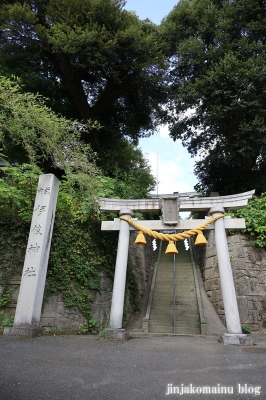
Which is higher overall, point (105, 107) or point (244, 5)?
point (244, 5)

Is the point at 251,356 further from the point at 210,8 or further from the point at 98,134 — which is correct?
the point at 210,8

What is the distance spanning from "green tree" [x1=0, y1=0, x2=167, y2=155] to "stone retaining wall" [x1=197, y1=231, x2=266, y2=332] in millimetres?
6732

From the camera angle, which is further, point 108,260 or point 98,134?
point 98,134

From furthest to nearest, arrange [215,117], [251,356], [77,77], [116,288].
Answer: [77,77] → [215,117] → [116,288] → [251,356]

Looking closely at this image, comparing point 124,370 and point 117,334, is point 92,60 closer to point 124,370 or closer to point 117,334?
point 117,334

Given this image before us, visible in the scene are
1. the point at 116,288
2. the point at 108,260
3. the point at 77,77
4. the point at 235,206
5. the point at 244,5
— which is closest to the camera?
the point at 116,288

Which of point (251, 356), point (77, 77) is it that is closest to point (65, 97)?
point (77, 77)

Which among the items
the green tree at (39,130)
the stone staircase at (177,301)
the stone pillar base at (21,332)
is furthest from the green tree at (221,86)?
the stone pillar base at (21,332)

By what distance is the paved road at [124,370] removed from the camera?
291 cm

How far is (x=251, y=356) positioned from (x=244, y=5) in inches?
544

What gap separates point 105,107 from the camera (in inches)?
556

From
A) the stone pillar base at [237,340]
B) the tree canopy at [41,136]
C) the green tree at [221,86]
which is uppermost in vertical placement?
the green tree at [221,86]

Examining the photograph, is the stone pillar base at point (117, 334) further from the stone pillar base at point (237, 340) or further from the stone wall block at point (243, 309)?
the stone wall block at point (243, 309)

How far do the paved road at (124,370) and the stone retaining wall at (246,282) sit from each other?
9.37 feet
